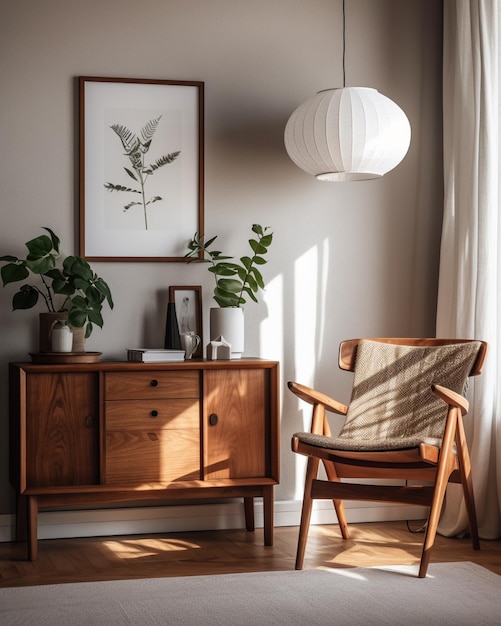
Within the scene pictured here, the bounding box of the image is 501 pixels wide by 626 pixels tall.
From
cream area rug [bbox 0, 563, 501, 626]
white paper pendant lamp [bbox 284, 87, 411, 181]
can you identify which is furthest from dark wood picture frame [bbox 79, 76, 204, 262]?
cream area rug [bbox 0, 563, 501, 626]

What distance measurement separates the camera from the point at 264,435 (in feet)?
11.7

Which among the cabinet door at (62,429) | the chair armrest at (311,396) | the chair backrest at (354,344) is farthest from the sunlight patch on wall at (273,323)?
the cabinet door at (62,429)

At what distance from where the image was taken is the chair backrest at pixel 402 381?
3.44 meters

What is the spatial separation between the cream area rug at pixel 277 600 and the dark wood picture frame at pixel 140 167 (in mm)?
1460

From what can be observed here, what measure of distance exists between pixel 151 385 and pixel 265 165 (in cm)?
116

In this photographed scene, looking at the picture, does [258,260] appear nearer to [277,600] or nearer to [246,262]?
[246,262]

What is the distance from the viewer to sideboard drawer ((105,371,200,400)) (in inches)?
135

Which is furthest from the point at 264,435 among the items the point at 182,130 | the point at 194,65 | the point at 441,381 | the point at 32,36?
the point at 32,36

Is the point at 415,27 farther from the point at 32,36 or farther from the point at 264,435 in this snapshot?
the point at 264,435

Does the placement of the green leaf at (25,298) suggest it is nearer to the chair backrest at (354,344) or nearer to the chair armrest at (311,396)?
the chair armrest at (311,396)

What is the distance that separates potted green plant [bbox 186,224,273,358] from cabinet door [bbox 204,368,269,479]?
0.20 m

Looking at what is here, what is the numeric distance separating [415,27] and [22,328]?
88.2 inches

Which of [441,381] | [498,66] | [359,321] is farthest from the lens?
[359,321]

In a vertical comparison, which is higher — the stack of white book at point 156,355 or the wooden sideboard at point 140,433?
the stack of white book at point 156,355
